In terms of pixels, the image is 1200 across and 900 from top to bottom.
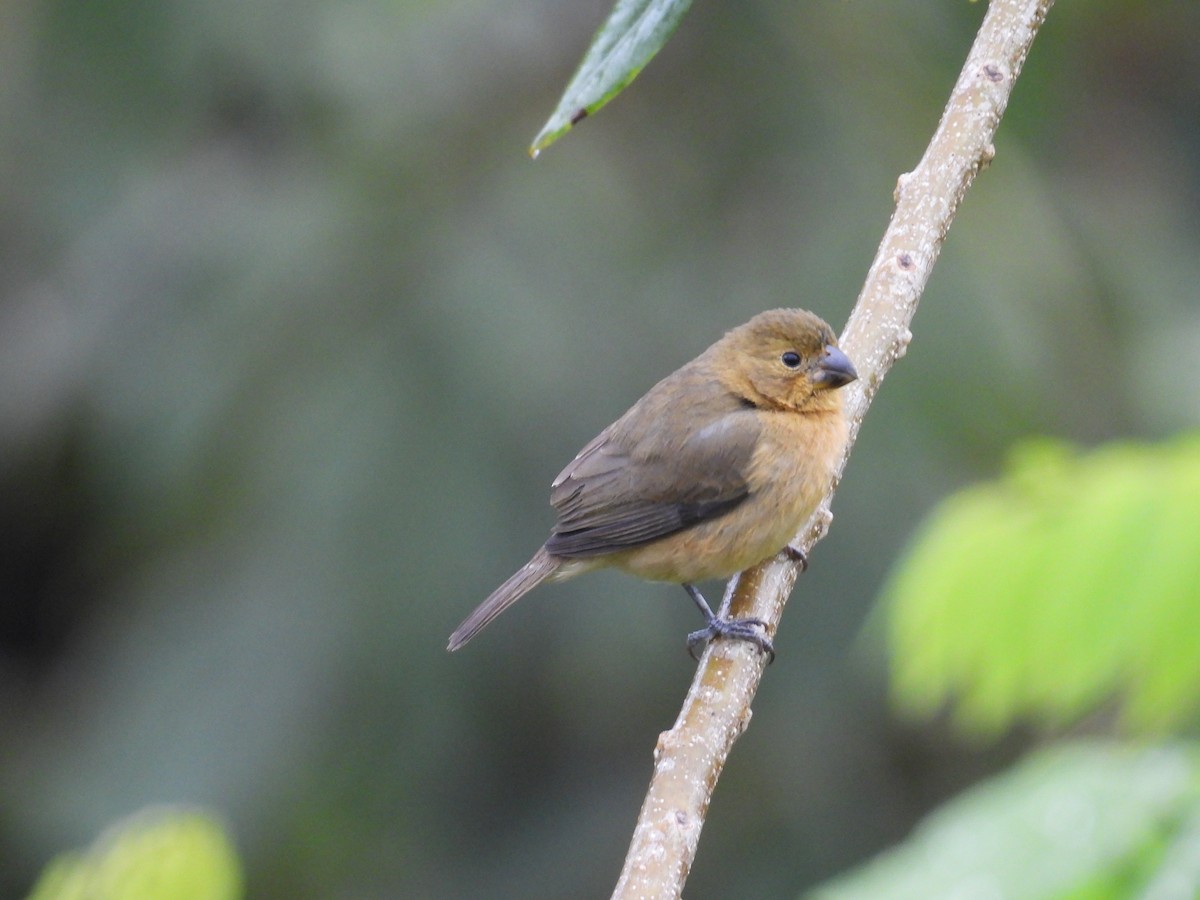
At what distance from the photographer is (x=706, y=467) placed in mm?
4621

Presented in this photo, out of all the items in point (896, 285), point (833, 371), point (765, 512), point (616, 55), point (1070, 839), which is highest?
point (616, 55)

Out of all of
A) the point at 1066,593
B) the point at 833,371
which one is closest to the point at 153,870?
the point at 1066,593

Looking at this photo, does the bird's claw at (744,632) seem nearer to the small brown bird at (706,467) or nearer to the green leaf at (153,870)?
the small brown bird at (706,467)

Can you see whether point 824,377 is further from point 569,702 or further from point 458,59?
point 458,59

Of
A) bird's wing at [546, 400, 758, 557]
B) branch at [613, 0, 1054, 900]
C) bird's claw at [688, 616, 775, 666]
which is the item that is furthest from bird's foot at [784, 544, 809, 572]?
bird's claw at [688, 616, 775, 666]

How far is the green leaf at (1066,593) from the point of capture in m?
3.09

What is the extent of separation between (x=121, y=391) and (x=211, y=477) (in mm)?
540

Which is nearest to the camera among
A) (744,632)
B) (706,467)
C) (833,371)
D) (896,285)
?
(744,632)

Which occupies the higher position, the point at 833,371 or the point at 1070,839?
the point at 833,371

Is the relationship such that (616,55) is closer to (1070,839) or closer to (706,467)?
(1070,839)

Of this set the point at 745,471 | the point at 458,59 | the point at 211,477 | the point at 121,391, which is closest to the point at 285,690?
the point at 211,477

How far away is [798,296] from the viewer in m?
6.12

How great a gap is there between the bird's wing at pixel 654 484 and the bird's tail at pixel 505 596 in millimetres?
55

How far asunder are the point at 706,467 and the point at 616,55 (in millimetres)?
2286
